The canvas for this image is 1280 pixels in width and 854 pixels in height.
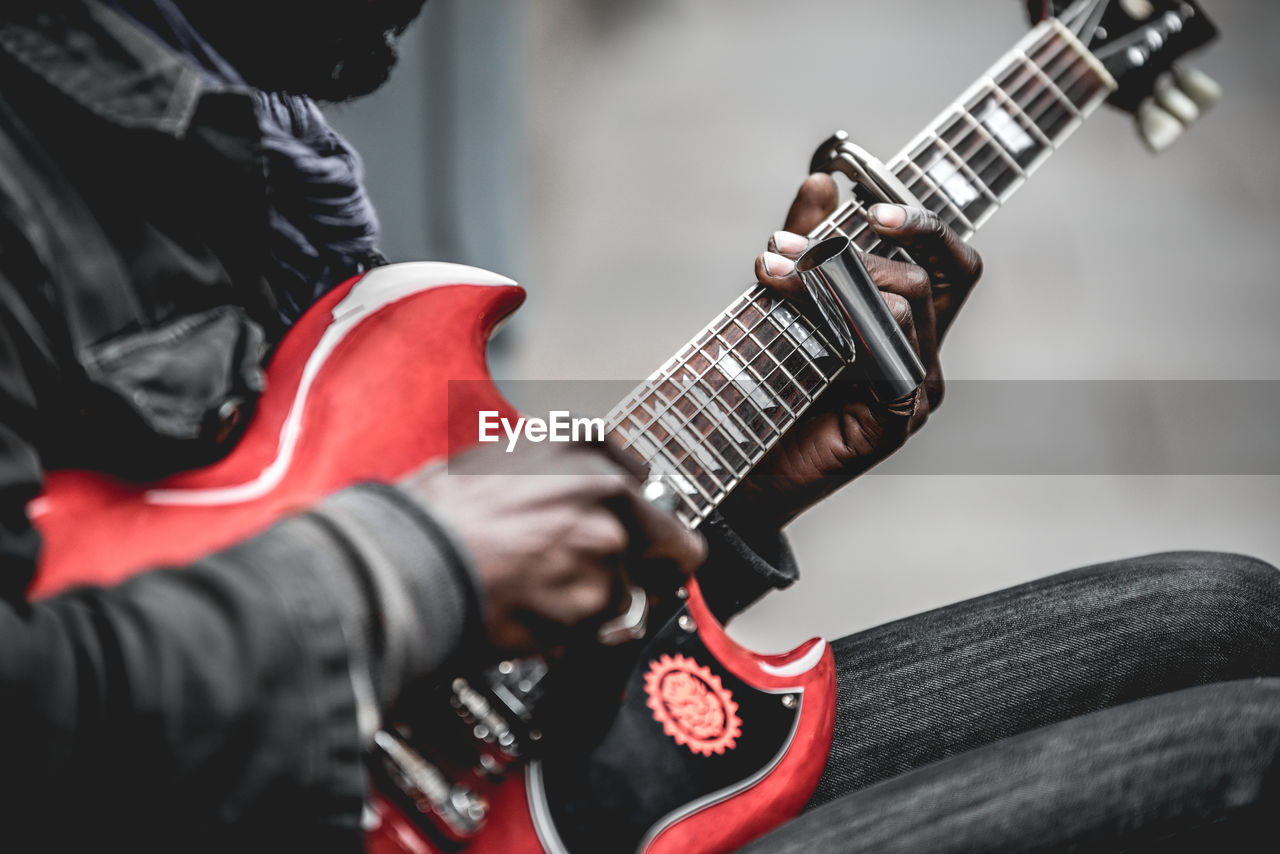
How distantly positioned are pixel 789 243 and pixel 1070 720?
1.37ft

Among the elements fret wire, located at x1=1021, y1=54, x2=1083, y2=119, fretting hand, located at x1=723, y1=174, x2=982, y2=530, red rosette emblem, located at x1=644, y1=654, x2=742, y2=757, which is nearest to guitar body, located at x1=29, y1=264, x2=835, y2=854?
→ red rosette emblem, located at x1=644, y1=654, x2=742, y2=757

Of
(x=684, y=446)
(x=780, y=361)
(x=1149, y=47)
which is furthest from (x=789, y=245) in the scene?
(x=1149, y=47)

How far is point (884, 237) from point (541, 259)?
1.58 meters

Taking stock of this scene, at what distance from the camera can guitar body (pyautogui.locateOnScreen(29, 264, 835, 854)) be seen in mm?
469

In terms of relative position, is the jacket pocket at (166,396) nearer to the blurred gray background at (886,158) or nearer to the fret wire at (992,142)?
the fret wire at (992,142)

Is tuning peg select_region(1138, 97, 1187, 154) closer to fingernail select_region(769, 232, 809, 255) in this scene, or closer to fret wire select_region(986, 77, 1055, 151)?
fret wire select_region(986, 77, 1055, 151)

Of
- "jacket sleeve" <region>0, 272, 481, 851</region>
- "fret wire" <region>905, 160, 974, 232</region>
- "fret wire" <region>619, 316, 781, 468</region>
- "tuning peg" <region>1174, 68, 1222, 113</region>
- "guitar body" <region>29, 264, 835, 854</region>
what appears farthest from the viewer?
"tuning peg" <region>1174, 68, 1222, 113</region>

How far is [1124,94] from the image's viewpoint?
90cm

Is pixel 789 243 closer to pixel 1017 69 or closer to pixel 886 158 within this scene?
pixel 1017 69

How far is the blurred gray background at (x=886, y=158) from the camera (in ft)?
6.41

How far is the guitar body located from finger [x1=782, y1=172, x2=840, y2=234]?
31 centimetres

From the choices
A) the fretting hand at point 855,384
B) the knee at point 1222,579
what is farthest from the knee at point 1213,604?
the fretting hand at point 855,384

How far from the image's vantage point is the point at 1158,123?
0.91 metres

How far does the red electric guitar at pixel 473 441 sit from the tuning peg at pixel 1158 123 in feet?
0.87
